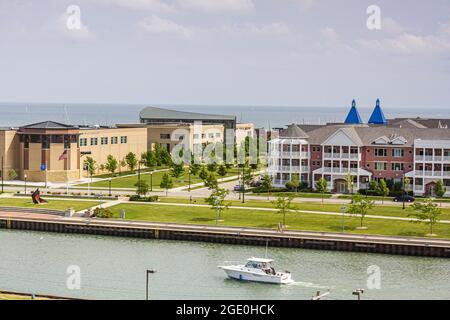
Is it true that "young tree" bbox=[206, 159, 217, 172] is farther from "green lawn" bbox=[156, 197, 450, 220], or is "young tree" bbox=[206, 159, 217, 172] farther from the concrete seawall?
Answer: the concrete seawall

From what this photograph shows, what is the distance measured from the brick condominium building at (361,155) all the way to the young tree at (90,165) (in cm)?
1682

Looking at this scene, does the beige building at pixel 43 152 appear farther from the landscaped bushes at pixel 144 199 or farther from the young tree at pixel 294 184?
the young tree at pixel 294 184

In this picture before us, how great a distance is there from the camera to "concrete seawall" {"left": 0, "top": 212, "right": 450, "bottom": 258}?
5022cm

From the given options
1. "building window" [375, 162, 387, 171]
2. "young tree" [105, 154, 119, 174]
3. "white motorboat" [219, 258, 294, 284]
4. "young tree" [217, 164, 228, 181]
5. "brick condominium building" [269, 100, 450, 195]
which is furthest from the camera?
"young tree" [105, 154, 119, 174]

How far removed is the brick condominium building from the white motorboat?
34.3 meters

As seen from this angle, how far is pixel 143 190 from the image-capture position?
222 feet

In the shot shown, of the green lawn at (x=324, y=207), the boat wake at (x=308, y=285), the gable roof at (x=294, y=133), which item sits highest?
the gable roof at (x=294, y=133)

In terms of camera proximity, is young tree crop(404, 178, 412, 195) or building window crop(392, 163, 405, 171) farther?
building window crop(392, 163, 405, 171)

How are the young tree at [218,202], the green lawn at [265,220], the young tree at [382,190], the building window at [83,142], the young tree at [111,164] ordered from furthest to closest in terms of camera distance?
the young tree at [111,164] → the building window at [83,142] → the young tree at [382,190] → the young tree at [218,202] → the green lawn at [265,220]

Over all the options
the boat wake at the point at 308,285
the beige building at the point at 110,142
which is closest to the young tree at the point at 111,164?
the beige building at the point at 110,142

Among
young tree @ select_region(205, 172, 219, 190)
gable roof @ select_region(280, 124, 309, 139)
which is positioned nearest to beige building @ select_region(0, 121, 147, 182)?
young tree @ select_region(205, 172, 219, 190)

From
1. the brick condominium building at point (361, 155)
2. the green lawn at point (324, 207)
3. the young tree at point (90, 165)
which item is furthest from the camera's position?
the young tree at point (90, 165)

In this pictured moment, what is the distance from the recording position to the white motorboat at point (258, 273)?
41469 mm
